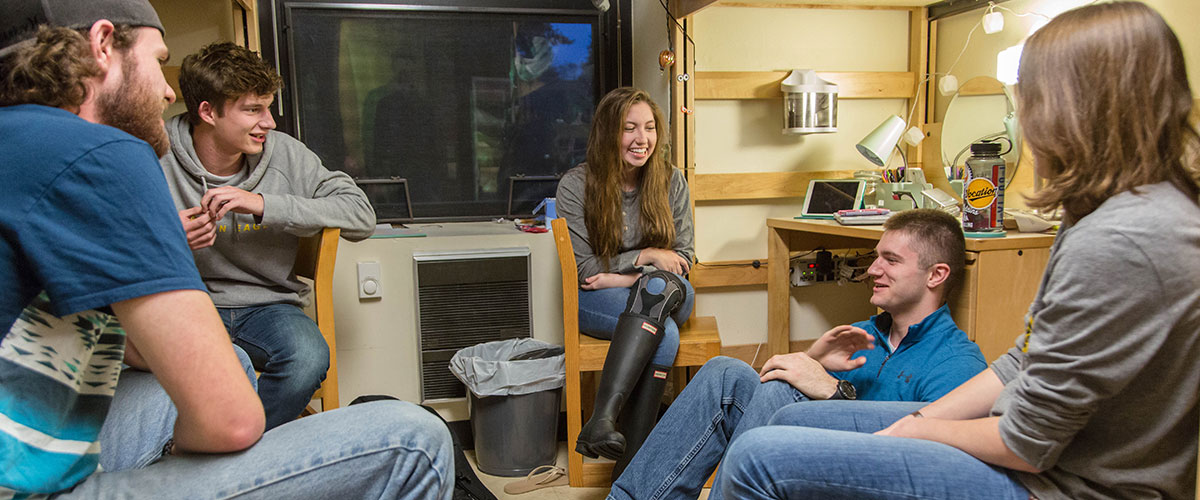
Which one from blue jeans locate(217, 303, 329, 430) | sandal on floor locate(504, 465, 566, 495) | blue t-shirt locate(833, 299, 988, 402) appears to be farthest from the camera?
sandal on floor locate(504, 465, 566, 495)

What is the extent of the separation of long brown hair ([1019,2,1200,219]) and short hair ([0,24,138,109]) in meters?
1.04

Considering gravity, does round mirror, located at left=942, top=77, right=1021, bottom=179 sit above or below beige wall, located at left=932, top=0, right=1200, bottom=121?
below

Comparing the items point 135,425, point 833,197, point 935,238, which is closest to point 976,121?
point 833,197

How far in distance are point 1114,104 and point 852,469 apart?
0.49 metres

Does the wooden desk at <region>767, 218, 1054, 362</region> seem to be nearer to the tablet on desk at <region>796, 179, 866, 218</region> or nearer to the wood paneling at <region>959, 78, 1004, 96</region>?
the tablet on desk at <region>796, 179, 866, 218</region>

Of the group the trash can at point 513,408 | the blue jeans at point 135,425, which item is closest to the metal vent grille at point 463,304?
the trash can at point 513,408

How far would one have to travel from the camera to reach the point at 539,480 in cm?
207

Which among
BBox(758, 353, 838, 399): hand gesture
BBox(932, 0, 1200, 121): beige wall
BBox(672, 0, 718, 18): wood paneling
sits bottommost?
BBox(758, 353, 838, 399): hand gesture

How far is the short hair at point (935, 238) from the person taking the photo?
4.85 ft

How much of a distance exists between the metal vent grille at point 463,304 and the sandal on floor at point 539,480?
38 cm

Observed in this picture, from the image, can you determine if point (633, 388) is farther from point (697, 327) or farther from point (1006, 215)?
point (1006, 215)

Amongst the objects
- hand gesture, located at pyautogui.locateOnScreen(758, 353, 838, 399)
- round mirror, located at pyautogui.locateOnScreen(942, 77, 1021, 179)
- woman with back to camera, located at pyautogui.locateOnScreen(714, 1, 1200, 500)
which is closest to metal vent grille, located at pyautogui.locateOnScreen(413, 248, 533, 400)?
hand gesture, located at pyautogui.locateOnScreen(758, 353, 838, 399)

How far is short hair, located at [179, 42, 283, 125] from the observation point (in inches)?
66.7

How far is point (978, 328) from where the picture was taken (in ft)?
5.11
